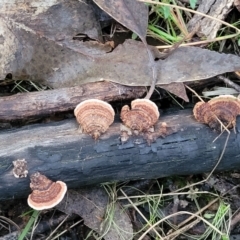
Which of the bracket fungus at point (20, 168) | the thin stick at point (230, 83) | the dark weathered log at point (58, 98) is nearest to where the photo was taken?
the bracket fungus at point (20, 168)

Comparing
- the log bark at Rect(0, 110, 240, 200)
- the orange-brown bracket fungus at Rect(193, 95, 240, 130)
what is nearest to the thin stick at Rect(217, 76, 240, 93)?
the orange-brown bracket fungus at Rect(193, 95, 240, 130)

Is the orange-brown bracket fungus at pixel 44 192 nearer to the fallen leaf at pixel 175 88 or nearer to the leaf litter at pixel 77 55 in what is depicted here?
the leaf litter at pixel 77 55

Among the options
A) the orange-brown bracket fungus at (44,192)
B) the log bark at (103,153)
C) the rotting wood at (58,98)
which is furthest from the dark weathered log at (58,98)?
the orange-brown bracket fungus at (44,192)

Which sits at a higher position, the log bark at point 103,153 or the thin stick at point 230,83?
the thin stick at point 230,83

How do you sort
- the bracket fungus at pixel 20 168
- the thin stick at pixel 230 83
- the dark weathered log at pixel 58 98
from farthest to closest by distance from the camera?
the thin stick at pixel 230 83, the dark weathered log at pixel 58 98, the bracket fungus at pixel 20 168

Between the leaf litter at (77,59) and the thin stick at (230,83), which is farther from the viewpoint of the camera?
the thin stick at (230,83)

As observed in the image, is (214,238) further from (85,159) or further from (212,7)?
(212,7)

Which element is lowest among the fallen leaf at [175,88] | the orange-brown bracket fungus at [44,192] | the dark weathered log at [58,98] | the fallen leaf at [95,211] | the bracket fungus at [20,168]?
the fallen leaf at [95,211]
